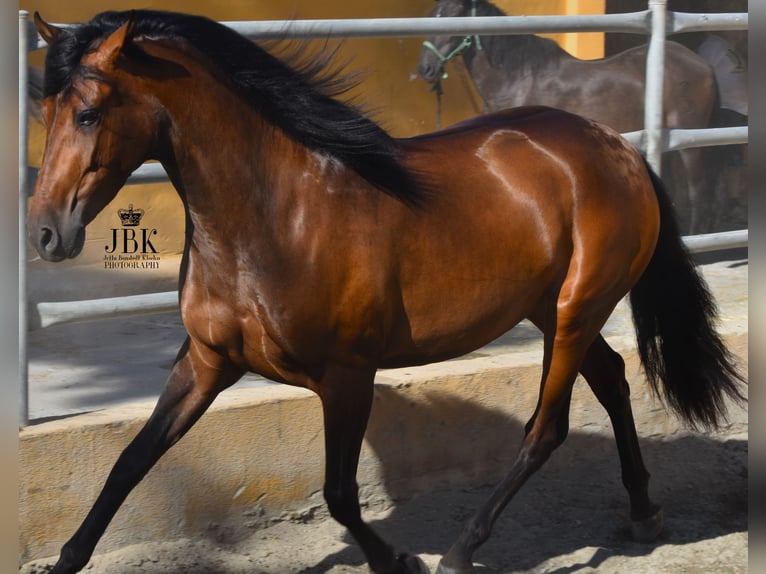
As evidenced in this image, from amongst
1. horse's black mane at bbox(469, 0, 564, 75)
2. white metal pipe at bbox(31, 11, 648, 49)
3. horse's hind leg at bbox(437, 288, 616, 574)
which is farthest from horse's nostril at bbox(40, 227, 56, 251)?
horse's black mane at bbox(469, 0, 564, 75)

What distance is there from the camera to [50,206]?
9.21 ft

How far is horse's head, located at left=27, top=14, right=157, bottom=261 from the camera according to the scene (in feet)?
9.23

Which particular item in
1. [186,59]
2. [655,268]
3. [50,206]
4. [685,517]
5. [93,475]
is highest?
[186,59]

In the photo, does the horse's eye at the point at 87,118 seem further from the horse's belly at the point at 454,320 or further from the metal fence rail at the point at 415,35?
the horse's belly at the point at 454,320

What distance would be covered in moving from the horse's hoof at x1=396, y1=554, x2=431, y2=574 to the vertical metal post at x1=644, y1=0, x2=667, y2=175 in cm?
214

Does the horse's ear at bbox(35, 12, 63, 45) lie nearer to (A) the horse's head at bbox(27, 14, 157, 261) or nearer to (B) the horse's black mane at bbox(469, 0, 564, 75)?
(A) the horse's head at bbox(27, 14, 157, 261)

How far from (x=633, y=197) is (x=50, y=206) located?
1.92 metres

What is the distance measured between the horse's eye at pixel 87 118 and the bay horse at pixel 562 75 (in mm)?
4950

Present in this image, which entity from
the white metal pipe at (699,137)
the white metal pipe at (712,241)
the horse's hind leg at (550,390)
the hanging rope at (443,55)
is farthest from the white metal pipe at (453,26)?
the hanging rope at (443,55)

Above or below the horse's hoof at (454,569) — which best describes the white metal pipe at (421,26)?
above

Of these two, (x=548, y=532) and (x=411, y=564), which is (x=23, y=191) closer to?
(x=411, y=564)

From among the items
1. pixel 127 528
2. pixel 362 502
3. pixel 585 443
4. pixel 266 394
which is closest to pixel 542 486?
pixel 585 443

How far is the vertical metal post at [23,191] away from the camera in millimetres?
3488

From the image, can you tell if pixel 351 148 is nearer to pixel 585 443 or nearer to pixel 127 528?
pixel 127 528
